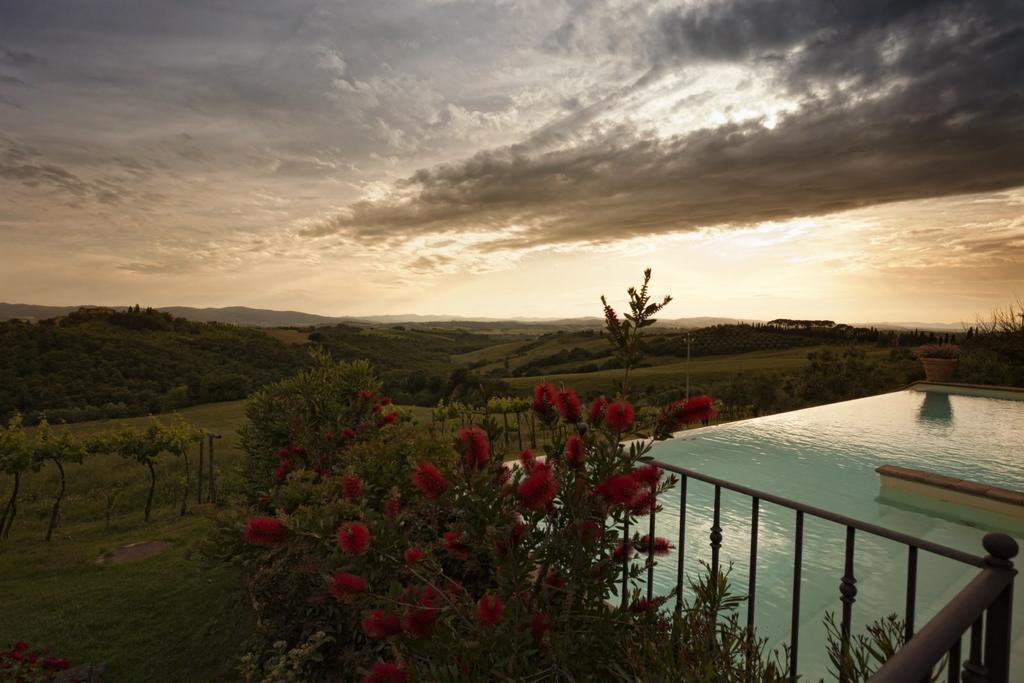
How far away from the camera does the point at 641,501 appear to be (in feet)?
5.21

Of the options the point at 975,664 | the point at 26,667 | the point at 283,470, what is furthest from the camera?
the point at 283,470

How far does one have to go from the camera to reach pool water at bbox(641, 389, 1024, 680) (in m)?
3.85

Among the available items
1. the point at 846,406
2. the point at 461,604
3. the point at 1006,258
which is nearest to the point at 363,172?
the point at 461,604

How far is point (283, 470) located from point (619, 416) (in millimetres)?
2773

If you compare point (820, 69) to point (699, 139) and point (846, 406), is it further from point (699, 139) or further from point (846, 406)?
point (846, 406)

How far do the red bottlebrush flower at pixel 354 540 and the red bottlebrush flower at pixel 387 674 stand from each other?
1.29ft

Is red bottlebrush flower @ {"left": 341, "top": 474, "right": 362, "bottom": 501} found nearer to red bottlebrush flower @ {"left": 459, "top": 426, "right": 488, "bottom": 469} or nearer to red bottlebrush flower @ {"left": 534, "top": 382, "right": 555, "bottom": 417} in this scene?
red bottlebrush flower @ {"left": 459, "top": 426, "right": 488, "bottom": 469}

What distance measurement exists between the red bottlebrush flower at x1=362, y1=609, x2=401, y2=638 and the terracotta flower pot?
1672 centimetres

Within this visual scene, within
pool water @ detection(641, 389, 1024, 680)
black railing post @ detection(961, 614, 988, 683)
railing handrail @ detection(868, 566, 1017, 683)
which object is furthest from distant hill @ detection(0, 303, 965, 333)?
pool water @ detection(641, 389, 1024, 680)

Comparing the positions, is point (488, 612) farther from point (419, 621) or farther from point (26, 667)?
point (26, 667)

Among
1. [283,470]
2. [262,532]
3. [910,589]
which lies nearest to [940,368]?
[910,589]

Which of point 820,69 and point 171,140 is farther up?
point 820,69

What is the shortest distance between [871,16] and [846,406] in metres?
8.37

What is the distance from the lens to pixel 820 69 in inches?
306
